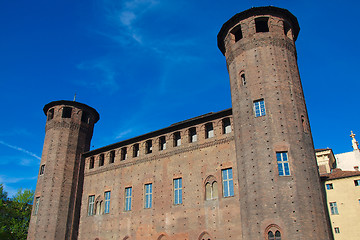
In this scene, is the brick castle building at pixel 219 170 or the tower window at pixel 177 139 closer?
the brick castle building at pixel 219 170

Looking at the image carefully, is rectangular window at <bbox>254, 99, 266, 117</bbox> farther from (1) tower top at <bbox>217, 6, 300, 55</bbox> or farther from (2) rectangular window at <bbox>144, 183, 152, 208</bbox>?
(2) rectangular window at <bbox>144, 183, 152, 208</bbox>

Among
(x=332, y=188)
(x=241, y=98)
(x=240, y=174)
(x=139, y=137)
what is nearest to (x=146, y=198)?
(x=139, y=137)

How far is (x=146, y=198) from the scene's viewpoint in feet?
69.4

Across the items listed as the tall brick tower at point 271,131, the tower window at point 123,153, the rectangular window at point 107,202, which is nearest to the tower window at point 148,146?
the tower window at point 123,153

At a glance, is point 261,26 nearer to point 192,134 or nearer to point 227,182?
point 192,134

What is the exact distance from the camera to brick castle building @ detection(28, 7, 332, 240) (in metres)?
15.1

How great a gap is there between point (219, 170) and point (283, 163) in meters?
4.14

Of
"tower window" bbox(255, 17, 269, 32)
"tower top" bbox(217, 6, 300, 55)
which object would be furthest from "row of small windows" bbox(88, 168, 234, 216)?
"tower window" bbox(255, 17, 269, 32)

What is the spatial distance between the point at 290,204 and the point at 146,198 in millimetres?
9906

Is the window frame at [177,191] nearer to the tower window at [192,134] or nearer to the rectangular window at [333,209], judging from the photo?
the tower window at [192,134]

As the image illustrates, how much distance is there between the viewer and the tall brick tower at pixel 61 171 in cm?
2341

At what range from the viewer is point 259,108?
56.2 ft

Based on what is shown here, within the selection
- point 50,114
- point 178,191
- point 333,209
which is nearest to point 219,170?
point 178,191

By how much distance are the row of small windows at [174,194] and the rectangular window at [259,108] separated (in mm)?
3667
